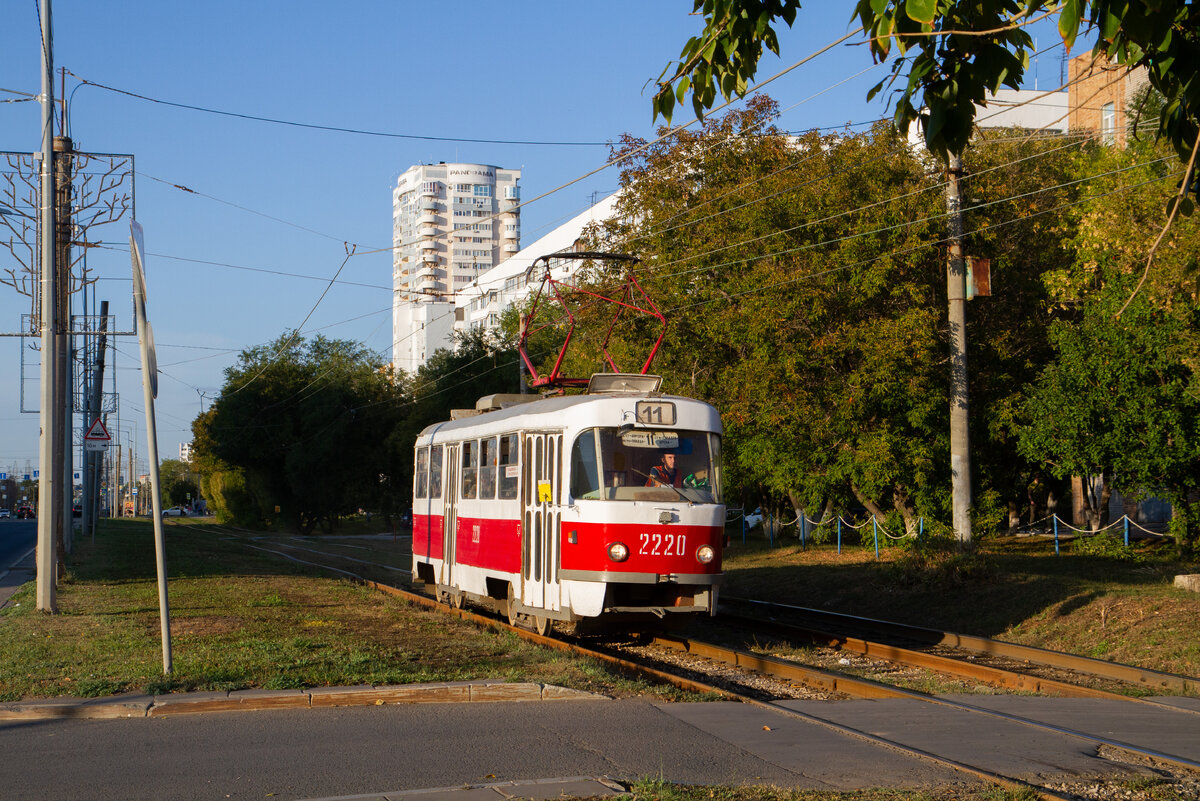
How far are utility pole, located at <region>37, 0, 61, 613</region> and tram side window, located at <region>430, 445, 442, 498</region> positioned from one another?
6.09 metres

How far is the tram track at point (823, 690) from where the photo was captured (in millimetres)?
7863

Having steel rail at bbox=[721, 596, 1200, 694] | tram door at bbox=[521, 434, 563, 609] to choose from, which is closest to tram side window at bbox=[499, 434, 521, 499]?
tram door at bbox=[521, 434, 563, 609]

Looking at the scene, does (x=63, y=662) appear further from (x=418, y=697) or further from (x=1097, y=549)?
(x=1097, y=549)

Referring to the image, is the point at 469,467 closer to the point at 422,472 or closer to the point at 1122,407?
the point at 422,472

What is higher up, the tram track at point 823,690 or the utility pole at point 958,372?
the utility pole at point 958,372

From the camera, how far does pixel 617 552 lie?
13.3 m

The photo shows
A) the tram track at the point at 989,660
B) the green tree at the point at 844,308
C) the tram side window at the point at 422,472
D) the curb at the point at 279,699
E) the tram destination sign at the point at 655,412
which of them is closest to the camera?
the curb at the point at 279,699

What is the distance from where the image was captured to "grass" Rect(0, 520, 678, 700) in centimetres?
1053

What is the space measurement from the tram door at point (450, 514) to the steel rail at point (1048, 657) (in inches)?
255

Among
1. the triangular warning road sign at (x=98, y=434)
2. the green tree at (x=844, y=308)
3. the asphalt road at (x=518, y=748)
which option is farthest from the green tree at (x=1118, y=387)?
the triangular warning road sign at (x=98, y=434)

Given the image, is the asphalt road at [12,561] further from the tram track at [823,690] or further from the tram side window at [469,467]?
the tram track at [823,690]

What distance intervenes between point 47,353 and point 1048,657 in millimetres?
14667

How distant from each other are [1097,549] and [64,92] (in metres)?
24.2

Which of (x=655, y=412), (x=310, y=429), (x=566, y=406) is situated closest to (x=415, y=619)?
(x=566, y=406)
